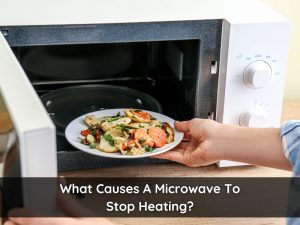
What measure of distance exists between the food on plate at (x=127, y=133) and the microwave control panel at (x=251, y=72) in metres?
0.12

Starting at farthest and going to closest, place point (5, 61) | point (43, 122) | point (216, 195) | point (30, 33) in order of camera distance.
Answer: point (216, 195), point (30, 33), point (5, 61), point (43, 122)

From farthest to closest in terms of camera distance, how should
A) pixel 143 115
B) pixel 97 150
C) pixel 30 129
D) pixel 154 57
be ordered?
pixel 154 57 → pixel 143 115 → pixel 97 150 → pixel 30 129

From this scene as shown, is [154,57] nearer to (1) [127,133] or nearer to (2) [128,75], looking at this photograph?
(2) [128,75]

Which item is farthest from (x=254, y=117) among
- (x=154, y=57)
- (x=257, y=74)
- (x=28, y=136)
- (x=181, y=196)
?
(x=28, y=136)

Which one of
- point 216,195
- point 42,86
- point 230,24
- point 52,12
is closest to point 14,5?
point 52,12

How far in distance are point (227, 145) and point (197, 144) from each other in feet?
0.23

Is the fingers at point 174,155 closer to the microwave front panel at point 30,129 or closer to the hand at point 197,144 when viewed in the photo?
the hand at point 197,144

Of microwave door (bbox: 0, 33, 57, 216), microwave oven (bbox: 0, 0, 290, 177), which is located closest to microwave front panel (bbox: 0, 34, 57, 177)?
microwave door (bbox: 0, 33, 57, 216)

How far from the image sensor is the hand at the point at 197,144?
2.82ft

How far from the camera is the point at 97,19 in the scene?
869mm

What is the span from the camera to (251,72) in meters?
0.89

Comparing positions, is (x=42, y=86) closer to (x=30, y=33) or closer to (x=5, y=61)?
(x=30, y=33)

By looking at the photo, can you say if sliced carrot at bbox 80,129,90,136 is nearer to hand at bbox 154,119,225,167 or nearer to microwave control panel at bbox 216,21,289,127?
hand at bbox 154,119,225,167

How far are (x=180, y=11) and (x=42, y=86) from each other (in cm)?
33
